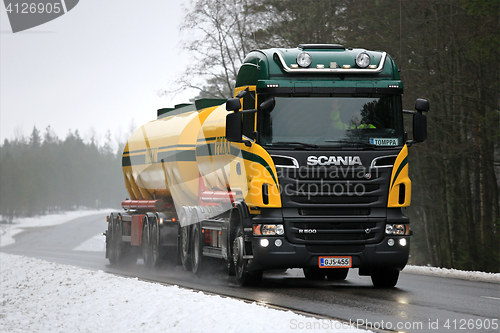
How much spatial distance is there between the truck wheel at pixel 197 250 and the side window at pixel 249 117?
11.8ft

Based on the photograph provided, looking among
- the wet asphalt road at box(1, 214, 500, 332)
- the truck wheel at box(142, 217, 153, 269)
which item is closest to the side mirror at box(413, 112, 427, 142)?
the wet asphalt road at box(1, 214, 500, 332)

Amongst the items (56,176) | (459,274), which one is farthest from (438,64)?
(56,176)

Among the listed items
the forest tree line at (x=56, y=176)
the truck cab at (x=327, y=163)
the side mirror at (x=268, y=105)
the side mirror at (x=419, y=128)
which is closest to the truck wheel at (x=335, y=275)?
the truck cab at (x=327, y=163)

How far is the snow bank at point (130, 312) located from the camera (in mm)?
7754

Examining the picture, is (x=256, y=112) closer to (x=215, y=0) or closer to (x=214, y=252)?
(x=214, y=252)

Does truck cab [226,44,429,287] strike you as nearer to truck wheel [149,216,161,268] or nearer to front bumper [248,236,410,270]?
front bumper [248,236,410,270]

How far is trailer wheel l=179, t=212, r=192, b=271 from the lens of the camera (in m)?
15.7

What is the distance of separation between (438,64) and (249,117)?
13.4m

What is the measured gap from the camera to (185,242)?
52.3ft

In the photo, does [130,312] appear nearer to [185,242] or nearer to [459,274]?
[185,242]

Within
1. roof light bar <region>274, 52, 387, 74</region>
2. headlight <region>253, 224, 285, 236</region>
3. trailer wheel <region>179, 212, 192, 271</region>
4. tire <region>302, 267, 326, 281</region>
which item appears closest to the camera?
headlight <region>253, 224, 285, 236</region>

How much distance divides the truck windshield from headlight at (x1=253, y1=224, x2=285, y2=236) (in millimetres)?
1309

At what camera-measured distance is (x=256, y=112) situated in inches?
449

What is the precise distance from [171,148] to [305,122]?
6809 mm
